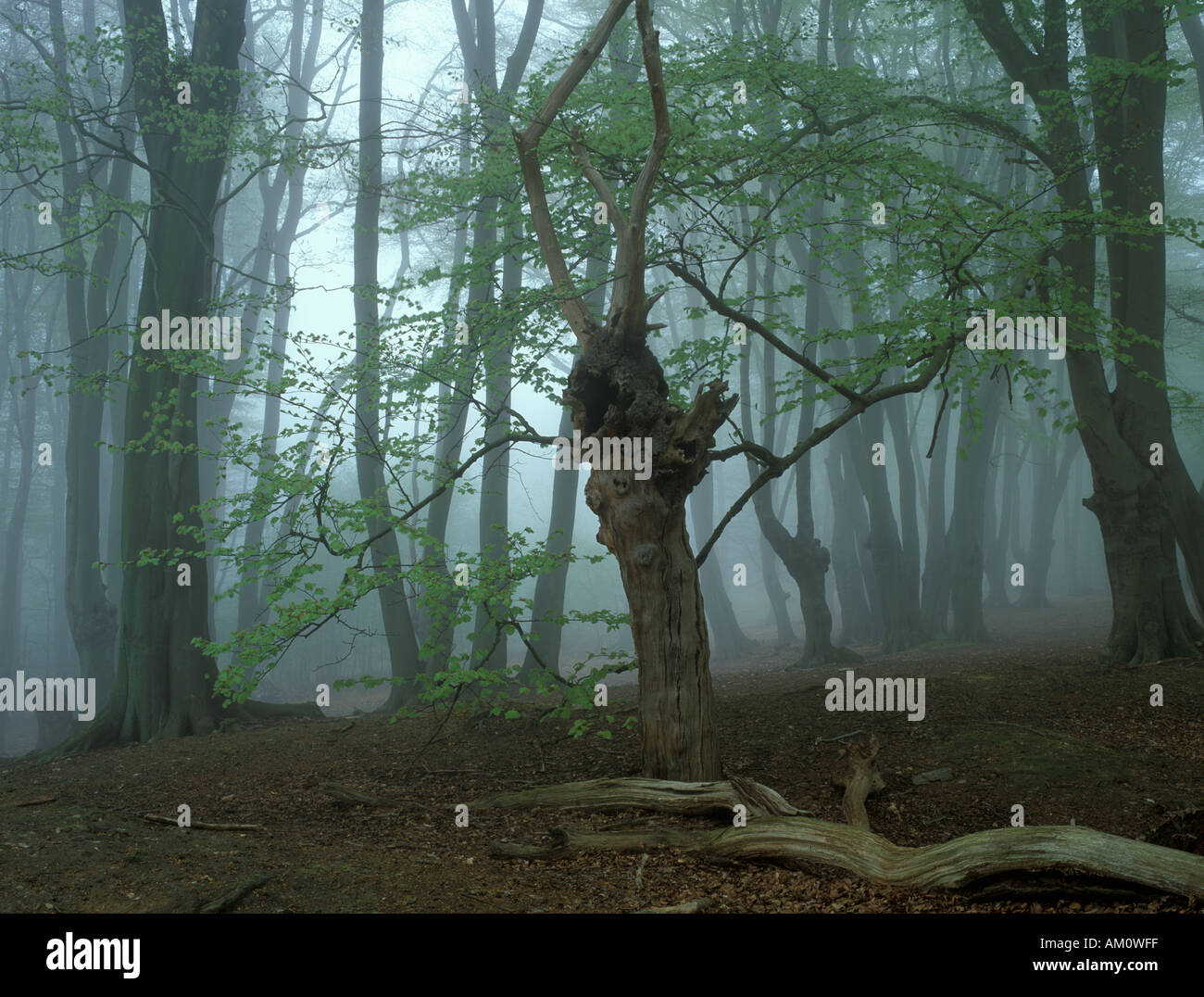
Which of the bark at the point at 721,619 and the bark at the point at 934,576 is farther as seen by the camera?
the bark at the point at 721,619

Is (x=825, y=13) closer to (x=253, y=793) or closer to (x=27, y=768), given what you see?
(x=253, y=793)

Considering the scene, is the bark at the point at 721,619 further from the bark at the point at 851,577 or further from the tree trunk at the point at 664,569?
the tree trunk at the point at 664,569

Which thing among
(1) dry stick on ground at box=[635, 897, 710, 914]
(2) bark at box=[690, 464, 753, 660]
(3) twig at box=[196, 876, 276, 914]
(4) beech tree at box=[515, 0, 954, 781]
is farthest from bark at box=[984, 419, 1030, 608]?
(3) twig at box=[196, 876, 276, 914]

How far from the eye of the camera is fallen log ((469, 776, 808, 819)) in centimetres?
546

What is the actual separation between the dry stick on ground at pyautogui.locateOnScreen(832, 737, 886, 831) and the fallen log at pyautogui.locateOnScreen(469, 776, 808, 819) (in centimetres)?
42

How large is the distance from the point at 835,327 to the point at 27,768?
15.6 meters

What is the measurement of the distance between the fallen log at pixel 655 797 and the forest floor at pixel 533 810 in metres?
0.12

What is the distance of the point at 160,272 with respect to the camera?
1037 cm

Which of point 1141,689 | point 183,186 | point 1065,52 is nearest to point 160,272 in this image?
point 183,186

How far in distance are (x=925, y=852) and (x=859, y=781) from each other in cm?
183

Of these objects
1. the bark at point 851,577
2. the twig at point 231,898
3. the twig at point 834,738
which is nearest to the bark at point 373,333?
the twig at point 834,738

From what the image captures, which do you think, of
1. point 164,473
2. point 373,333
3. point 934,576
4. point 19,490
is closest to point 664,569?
point 373,333

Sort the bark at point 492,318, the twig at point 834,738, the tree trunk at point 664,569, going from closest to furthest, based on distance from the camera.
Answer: the tree trunk at point 664,569 < the bark at point 492,318 < the twig at point 834,738

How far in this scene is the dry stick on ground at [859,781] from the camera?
18.7 ft
